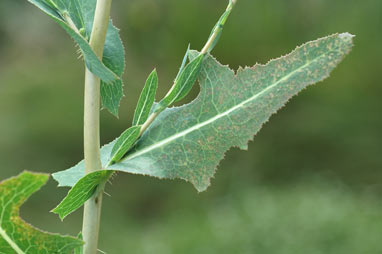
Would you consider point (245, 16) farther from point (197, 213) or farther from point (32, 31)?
point (32, 31)

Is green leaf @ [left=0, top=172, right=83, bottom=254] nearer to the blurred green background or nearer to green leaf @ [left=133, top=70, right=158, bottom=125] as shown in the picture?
green leaf @ [left=133, top=70, right=158, bottom=125]

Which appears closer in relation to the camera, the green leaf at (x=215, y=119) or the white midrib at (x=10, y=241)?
the white midrib at (x=10, y=241)

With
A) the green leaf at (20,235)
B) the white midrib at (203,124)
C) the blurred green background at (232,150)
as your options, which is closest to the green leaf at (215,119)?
the white midrib at (203,124)

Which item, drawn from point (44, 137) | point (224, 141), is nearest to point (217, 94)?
point (224, 141)

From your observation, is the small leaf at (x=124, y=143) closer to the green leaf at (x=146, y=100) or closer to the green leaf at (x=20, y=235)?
→ the green leaf at (x=146, y=100)

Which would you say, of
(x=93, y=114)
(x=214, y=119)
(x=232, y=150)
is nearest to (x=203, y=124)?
(x=214, y=119)
